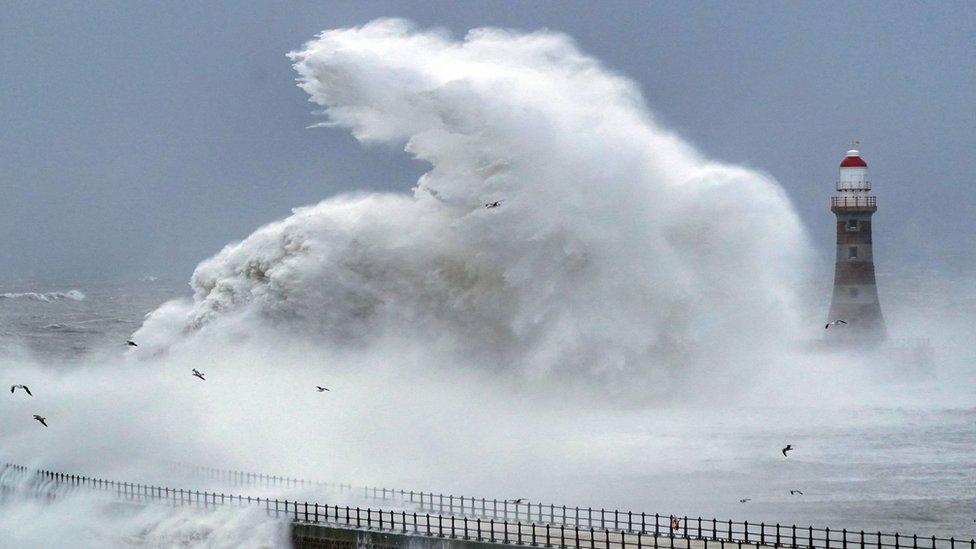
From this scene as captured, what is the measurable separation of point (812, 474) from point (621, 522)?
8.59 m

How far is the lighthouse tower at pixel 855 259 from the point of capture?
55.7m

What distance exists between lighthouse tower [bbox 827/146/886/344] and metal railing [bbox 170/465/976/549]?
86.6ft

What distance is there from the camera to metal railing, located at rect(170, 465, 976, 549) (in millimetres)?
27562

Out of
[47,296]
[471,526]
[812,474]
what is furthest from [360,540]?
[47,296]

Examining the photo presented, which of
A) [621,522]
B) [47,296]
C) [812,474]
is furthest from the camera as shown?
[47,296]

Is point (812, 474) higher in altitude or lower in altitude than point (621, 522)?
higher

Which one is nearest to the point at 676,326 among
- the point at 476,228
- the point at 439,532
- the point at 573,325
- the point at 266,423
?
the point at 573,325

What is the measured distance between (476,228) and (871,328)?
701 inches

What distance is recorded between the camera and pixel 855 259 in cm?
5600

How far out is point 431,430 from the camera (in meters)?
39.4

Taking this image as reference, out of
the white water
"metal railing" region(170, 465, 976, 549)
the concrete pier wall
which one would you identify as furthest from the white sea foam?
the concrete pier wall

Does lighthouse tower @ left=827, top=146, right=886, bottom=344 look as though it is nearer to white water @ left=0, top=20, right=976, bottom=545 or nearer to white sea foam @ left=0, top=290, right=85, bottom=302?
white water @ left=0, top=20, right=976, bottom=545

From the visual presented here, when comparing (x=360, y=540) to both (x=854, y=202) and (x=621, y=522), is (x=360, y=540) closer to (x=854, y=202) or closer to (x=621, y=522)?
(x=621, y=522)

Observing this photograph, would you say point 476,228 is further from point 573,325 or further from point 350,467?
point 350,467
